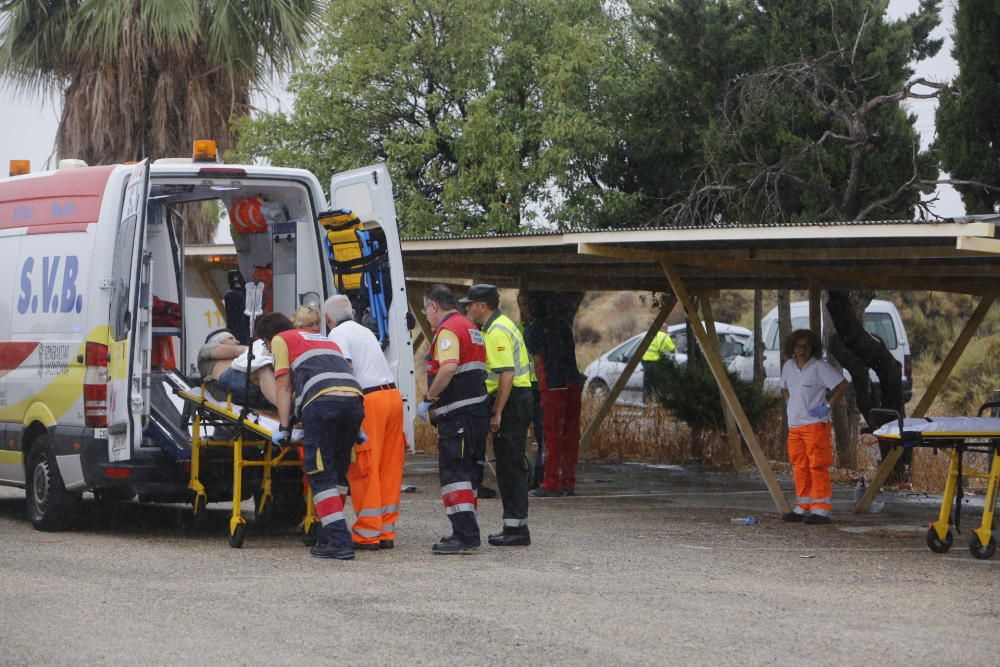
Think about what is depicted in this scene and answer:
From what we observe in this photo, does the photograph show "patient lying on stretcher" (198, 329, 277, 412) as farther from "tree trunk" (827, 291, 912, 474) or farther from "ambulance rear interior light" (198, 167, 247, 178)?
"tree trunk" (827, 291, 912, 474)

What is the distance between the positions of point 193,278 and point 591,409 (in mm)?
7505

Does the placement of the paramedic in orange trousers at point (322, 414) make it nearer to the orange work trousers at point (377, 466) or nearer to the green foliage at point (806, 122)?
the orange work trousers at point (377, 466)

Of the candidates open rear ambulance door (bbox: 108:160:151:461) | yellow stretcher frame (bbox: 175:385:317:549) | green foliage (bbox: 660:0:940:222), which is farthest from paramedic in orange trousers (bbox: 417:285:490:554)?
green foliage (bbox: 660:0:940:222)

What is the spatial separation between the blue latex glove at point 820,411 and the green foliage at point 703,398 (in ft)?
18.7

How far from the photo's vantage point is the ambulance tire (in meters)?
10.0

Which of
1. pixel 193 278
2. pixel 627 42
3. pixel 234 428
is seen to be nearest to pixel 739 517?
pixel 234 428

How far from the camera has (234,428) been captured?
945 centimetres

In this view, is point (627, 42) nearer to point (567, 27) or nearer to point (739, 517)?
point (567, 27)

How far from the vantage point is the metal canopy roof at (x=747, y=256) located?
9.62m

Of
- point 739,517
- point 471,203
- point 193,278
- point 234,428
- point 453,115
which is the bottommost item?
point 739,517

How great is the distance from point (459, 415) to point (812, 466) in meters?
3.64

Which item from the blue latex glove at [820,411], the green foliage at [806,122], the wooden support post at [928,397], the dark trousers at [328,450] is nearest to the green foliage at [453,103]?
the green foliage at [806,122]

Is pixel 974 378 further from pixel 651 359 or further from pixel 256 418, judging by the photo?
pixel 256 418

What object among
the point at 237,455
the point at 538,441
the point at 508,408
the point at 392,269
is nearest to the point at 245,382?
the point at 237,455
